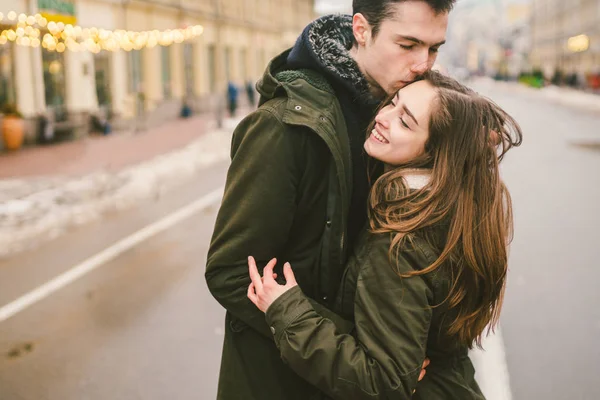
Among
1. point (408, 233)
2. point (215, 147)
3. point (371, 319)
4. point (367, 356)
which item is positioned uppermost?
point (408, 233)

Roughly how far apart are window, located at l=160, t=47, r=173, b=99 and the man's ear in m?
30.2

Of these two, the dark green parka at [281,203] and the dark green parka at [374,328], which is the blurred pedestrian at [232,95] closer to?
the dark green parka at [281,203]

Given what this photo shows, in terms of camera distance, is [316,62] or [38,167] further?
[38,167]

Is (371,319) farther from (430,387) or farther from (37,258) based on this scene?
(37,258)

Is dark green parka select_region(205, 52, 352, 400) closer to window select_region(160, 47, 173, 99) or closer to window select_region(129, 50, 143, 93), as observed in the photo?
window select_region(129, 50, 143, 93)

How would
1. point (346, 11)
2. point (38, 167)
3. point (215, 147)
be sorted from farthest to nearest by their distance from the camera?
point (215, 147), point (38, 167), point (346, 11)

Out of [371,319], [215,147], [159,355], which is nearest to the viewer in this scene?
[371,319]

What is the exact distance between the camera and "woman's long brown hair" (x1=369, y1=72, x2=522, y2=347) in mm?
1705

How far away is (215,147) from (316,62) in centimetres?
Result: 1809

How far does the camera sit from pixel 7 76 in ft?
62.5

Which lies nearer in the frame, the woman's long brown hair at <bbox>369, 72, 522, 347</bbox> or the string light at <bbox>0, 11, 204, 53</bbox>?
the woman's long brown hair at <bbox>369, 72, 522, 347</bbox>

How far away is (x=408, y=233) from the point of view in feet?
5.49

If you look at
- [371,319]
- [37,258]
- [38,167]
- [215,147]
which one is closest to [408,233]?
[371,319]

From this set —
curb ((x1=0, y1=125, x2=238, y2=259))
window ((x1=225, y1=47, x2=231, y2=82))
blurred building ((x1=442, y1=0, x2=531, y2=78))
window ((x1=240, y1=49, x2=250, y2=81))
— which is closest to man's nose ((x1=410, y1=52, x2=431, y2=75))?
curb ((x1=0, y1=125, x2=238, y2=259))
